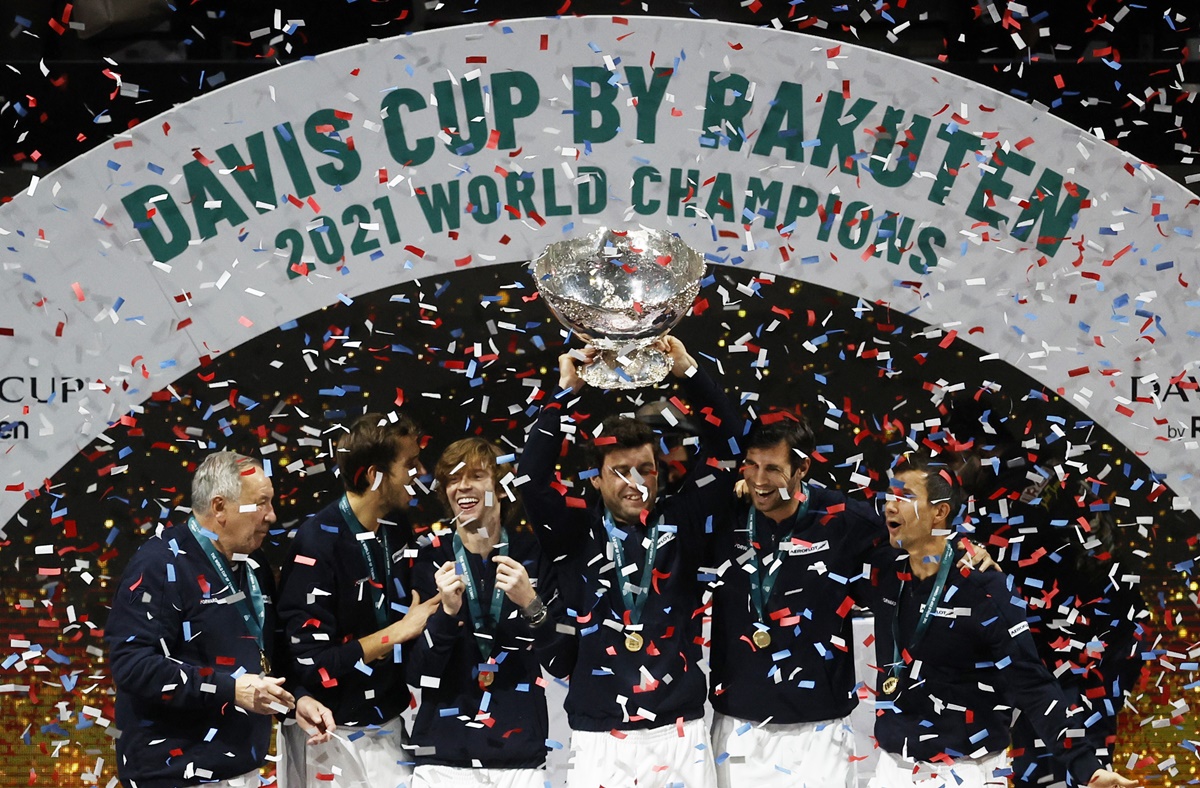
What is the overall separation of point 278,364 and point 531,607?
136cm

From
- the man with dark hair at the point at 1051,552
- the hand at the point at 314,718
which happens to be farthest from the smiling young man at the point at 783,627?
the hand at the point at 314,718

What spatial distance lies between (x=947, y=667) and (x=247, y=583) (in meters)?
1.79

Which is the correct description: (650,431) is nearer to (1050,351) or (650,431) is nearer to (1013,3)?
(1050,351)

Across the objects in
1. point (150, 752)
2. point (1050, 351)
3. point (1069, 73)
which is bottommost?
point (150, 752)

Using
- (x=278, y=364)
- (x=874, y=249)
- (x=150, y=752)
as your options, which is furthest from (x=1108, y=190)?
(x=150, y=752)

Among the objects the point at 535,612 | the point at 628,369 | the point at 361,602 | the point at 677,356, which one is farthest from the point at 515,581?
the point at 677,356

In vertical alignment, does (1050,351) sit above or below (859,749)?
above

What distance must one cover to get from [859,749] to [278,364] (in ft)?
6.81

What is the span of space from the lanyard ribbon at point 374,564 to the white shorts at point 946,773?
1.35 metres

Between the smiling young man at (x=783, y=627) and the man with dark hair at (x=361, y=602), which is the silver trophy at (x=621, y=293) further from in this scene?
the man with dark hair at (x=361, y=602)

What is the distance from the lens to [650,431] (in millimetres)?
4035

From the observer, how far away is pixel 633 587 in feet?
13.2

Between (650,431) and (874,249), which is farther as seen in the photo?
(874,249)

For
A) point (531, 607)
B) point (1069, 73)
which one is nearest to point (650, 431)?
point (531, 607)
